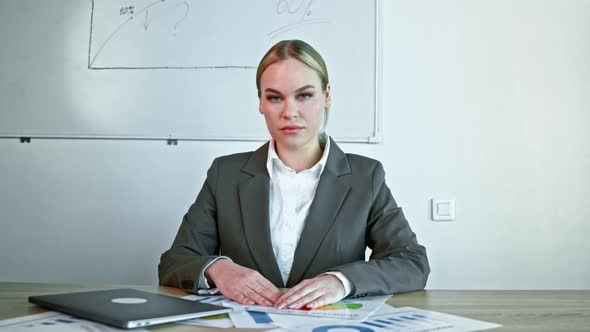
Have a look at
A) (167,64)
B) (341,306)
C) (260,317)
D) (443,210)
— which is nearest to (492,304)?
(341,306)

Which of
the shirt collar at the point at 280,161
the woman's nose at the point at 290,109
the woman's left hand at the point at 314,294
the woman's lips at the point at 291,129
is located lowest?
the woman's left hand at the point at 314,294

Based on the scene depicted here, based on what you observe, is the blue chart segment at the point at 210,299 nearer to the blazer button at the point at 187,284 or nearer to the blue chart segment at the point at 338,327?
the blazer button at the point at 187,284

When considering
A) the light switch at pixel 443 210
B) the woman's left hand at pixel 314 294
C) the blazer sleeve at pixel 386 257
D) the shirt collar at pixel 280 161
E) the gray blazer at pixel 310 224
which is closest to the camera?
the woman's left hand at pixel 314 294

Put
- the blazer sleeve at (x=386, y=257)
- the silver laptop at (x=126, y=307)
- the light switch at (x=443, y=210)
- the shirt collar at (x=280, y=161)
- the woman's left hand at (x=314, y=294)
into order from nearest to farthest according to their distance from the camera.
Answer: the silver laptop at (x=126, y=307), the woman's left hand at (x=314, y=294), the blazer sleeve at (x=386, y=257), the shirt collar at (x=280, y=161), the light switch at (x=443, y=210)

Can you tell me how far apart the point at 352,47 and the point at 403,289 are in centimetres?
132

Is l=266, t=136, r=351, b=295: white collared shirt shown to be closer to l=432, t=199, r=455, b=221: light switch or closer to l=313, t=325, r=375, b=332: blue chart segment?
l=313, t=325, r=375, b=332: blue chart segment

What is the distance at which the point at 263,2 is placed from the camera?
2.46 meters

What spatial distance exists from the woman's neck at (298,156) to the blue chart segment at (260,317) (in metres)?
0.75

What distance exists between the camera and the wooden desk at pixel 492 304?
1.00 meters

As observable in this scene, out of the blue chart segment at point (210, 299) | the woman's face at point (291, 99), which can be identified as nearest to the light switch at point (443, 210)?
the woman's face at point (291, 99)

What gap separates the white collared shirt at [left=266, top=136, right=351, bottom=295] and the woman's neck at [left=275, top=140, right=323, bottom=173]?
0.03 m

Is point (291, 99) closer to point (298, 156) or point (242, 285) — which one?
point (298, 156)

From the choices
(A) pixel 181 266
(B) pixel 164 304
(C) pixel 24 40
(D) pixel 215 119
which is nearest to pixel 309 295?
(B) pixel 164 304

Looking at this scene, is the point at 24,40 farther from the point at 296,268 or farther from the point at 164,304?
the point at 164,304
